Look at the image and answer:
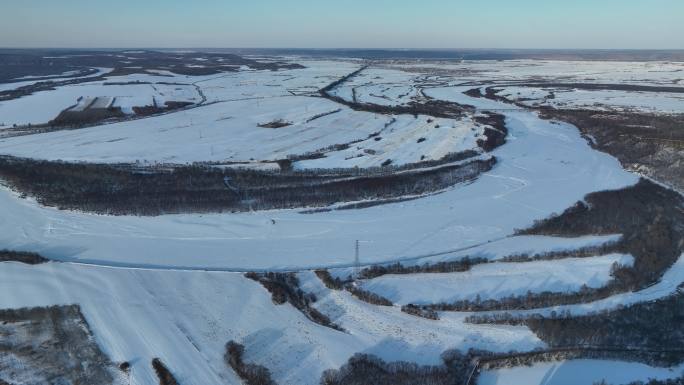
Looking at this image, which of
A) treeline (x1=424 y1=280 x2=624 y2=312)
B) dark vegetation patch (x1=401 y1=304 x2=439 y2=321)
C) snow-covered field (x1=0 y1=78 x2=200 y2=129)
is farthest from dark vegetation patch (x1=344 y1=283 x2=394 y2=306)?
snow-covered field (x1=0 y1=78 x2=200 y2=129)

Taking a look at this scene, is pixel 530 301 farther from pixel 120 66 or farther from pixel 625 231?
pixel 120 66

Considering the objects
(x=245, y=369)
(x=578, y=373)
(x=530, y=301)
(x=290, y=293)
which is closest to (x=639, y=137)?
(x=530, y=301)

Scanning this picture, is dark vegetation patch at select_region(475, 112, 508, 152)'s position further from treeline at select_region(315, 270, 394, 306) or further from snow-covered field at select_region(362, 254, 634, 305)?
treeline at select_region(315, 270, 394, 306)

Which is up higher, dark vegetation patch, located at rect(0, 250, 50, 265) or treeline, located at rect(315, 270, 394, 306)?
dark vegetation patch, located at rect(0, 250, 50, 265)

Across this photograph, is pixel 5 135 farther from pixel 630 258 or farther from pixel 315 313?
pixel 630 258

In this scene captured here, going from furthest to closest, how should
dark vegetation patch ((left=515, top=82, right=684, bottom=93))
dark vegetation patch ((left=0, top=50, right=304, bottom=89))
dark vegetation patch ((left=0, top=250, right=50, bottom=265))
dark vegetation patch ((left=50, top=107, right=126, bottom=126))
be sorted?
dark vegetation patch ((left=0, top=50, right=304, bottom=89)), dark vegetation patch ((left=515, top=82, right=684, bottom=93)), dark vegetation patch ((left=50, top=107, right=126, bottom=126)), dark vegetation patch ((left=0, top=250, right=50, bottom=265))

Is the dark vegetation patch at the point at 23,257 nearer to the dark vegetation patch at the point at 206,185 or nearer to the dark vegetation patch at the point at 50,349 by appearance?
the dark vegetation patch at the point at 50,349

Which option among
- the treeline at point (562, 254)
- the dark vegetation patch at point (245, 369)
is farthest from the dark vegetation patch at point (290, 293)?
the treeline at point (562, 254)
